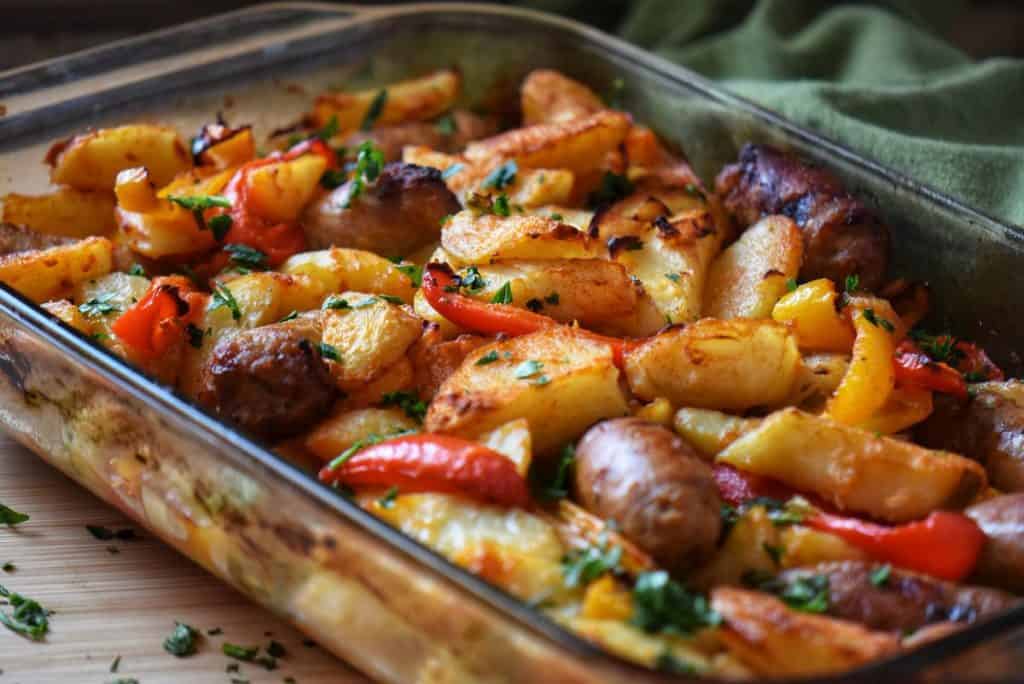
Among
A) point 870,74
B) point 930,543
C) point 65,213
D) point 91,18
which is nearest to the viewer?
point 930,543

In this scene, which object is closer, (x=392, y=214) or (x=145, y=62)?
(x=392, y=214)

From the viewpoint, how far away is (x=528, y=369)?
258 cm

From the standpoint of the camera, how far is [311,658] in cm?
248

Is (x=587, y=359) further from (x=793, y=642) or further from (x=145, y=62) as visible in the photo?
(x=145, y=62)

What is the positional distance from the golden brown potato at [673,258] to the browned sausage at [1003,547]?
842mm

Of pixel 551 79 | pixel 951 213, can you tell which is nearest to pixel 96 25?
pixel 551 79

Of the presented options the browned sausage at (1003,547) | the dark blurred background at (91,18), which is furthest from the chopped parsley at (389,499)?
the dark blurred background at (91,18)

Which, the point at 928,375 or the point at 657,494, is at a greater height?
the point at 657,494

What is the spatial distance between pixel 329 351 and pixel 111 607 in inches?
25.3

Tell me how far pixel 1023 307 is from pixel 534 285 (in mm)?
1124

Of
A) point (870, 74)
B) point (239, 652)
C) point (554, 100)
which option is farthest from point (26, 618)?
point (870, 74)

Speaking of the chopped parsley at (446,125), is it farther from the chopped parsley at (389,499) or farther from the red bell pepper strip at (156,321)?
the chopped parsley at (389,499)

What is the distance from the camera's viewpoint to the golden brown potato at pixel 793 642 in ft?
6.39

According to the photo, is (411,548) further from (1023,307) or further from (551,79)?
(551,79)
